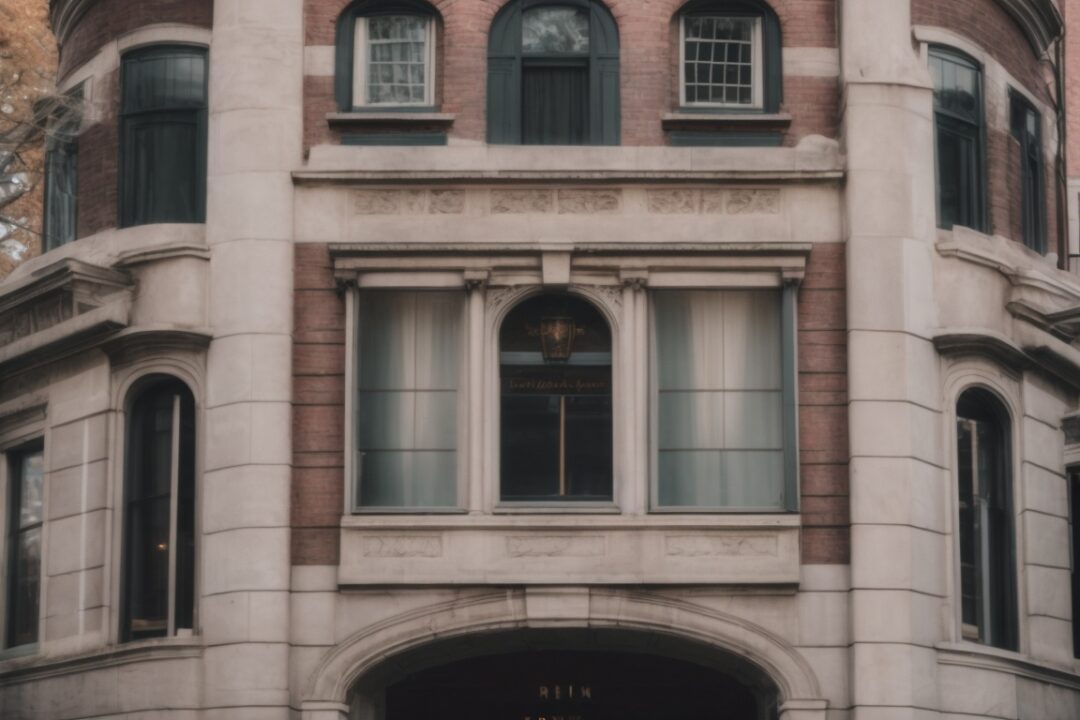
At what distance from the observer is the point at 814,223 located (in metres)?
34.5

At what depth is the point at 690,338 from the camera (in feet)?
113

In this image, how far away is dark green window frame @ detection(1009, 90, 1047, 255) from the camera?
37.4 m

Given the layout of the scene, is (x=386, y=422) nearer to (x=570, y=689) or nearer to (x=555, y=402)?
(x=555, y=402)

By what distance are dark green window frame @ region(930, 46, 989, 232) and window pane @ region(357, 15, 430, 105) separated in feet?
20.8

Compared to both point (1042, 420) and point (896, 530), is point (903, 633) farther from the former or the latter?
point (1042, 420)

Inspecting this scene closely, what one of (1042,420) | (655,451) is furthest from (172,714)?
(1042,420)

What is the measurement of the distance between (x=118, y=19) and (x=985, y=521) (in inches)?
494

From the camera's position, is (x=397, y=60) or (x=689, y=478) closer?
(x=689, y=478)

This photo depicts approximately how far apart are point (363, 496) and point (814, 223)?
6312mm

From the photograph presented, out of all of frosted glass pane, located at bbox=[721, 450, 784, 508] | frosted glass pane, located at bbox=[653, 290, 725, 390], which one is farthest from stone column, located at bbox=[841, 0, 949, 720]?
frosted glass pane, located at bbox=[653, 290, 725, 390]

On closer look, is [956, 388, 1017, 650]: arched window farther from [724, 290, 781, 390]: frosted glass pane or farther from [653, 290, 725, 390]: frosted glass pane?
[653, 290, 725, 390]: frosted glass pane

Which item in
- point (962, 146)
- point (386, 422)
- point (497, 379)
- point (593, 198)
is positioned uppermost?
point (962, 146)

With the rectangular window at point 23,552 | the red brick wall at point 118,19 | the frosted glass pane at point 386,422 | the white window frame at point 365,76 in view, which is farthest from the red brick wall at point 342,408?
the rectangular window at point 23,552

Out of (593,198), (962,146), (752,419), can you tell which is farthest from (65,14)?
(962,146)
